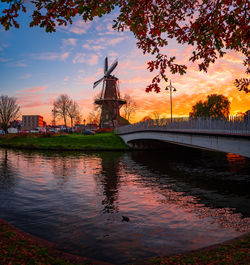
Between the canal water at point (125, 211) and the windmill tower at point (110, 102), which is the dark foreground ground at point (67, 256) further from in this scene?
the windmill tower at point (110, 102)

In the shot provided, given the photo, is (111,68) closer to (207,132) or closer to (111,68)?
(111,68)

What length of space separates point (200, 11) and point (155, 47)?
7.95 ft

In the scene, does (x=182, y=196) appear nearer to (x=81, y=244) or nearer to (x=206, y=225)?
(x=206, y=225)

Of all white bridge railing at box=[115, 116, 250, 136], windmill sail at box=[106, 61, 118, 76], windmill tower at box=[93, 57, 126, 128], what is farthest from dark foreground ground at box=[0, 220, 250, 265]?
windmill sail at box=[106, 61, 118, 76]

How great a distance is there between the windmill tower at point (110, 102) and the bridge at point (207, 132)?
4024cm

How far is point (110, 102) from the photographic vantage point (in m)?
75.8

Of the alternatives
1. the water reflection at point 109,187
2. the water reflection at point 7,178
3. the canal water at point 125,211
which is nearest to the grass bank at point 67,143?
the water reflection at point 7,178

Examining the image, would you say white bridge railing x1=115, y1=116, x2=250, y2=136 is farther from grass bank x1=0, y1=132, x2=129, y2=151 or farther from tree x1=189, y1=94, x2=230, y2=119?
tree x1=189, y1=94, x2=230, y2=119

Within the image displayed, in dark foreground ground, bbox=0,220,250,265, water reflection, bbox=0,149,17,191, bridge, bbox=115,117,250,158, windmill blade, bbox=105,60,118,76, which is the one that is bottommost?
water reflection, bbox=0,149,17,191

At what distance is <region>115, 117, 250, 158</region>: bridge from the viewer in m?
16.1

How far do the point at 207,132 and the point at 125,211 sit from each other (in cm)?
1212

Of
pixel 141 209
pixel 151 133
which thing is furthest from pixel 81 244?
pixel 151 133

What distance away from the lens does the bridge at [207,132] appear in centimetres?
1606

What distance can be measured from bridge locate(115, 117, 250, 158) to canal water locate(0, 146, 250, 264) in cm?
296
